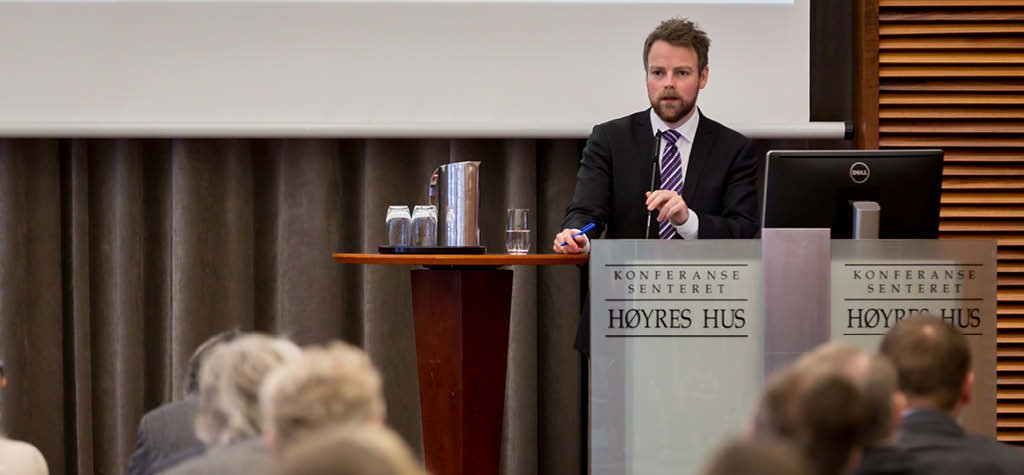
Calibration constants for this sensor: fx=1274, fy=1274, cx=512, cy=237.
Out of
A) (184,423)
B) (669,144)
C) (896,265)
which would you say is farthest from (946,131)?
(184,423)

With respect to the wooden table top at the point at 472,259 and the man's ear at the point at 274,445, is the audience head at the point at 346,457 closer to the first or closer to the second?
the man's ear at the point at 274,445

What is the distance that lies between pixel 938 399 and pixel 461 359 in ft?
5.33

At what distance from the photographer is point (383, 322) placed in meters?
4.88

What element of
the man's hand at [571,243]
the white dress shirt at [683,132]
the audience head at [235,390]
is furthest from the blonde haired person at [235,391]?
the white dress shirt at [683,132]

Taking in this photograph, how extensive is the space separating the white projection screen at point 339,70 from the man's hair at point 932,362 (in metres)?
2.62

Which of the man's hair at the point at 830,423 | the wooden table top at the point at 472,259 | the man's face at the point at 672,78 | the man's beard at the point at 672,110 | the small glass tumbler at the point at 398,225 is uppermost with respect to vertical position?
the man's face at the point at 672,78

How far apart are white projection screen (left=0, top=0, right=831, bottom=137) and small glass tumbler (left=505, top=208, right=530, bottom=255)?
3.10ft

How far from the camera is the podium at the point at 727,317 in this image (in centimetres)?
304

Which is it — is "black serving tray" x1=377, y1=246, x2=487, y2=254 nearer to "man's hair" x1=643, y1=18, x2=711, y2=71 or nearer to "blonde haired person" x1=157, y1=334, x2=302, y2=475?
"man's hair" x1=643, y1=18, x2=711, y2=71

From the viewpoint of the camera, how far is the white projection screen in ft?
15.2

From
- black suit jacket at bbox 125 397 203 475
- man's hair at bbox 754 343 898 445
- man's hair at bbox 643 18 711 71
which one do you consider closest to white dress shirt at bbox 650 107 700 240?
man's hair at bbox 643 18 711 71

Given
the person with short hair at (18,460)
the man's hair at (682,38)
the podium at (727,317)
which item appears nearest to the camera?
the person with short hair at (18,460)

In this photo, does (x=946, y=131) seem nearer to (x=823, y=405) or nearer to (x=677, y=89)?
(x=677, y=89)

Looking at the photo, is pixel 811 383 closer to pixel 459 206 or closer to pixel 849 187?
pixel 849 187
